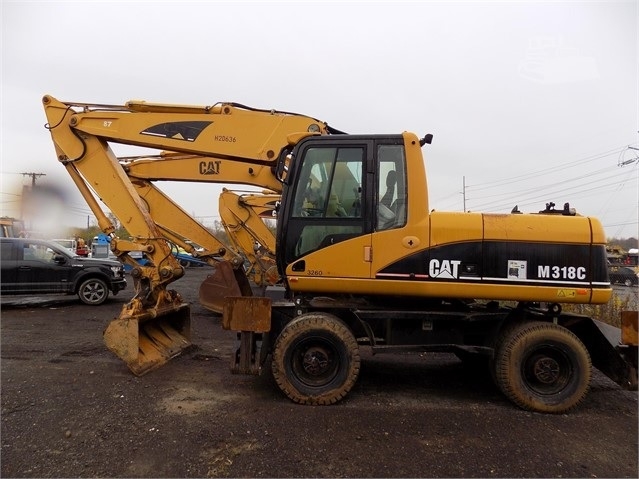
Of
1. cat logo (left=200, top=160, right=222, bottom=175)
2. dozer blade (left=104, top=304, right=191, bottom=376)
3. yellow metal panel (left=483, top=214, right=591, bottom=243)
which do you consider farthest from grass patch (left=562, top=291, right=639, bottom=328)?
dozer blade (left=104, top=304, right=191, bottom=376)

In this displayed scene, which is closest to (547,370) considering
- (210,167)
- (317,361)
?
(317,361)

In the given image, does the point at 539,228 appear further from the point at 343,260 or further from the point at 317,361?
the point at 317,361

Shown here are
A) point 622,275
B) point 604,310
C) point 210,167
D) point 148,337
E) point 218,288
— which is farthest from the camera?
point 622,275

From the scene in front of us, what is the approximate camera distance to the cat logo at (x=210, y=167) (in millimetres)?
6992

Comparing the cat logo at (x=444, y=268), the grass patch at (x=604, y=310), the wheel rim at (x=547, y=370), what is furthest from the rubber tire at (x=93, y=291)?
the grass patch at (x=604, y=310)

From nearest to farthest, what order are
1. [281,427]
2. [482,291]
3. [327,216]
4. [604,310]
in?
[281,427], [482,291], [327,216], [604,310]

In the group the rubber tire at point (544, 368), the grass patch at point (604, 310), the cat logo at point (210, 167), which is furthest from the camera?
the grass patch at point (604, 310)

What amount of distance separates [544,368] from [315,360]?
98.0 inches

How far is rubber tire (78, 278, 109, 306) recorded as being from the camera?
11430mm

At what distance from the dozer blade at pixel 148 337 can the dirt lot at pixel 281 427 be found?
20 centimetres

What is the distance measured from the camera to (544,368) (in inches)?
179

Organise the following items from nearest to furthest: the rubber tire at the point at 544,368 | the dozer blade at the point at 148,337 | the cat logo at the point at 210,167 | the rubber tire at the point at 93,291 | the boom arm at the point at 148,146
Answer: the rubber tire at the point at 544,368
the dozer blade at the point at 148,337
the boom arm at the point at 148,146
the cat logo at the point at 210,167
the rubber tire at the point at 93,291

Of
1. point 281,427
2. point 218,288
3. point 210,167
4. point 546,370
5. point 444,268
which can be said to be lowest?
point 281,427

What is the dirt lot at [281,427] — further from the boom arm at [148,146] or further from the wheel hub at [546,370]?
the boom arm at [148,146]
